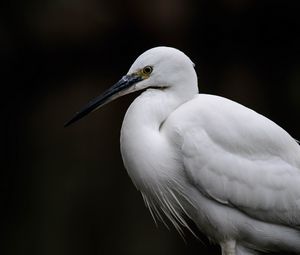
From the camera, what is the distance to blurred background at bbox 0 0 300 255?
3646 mm

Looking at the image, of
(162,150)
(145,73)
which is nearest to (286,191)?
(162,150)

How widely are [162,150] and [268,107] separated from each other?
1919mm

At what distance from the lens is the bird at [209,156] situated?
1.97 metres

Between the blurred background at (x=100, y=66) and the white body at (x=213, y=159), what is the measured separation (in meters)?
1.52

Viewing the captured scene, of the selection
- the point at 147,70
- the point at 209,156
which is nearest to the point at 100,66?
the point at 147,70

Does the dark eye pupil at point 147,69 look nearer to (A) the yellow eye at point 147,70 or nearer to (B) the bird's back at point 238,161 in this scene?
(A) the yellow eye at point 147,70

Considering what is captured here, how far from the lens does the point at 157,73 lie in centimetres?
199

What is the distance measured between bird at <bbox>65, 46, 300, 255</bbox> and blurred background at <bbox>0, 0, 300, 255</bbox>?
4.99ft

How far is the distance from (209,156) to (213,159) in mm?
14

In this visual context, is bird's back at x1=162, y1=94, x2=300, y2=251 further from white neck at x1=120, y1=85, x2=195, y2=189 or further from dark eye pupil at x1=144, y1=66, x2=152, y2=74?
dark eye pupil at x1=144, y1=66, x2=152, y2=74

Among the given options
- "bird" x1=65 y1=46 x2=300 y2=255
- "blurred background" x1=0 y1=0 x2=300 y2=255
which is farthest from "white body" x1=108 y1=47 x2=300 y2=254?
"blurred background" x1=0 y1=0 x2=300 y2=255

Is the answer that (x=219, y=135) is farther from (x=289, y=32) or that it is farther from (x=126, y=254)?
(x=289, y=32)

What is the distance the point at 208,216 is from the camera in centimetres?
202

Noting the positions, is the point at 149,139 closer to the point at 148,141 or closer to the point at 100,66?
the point at 148,141
